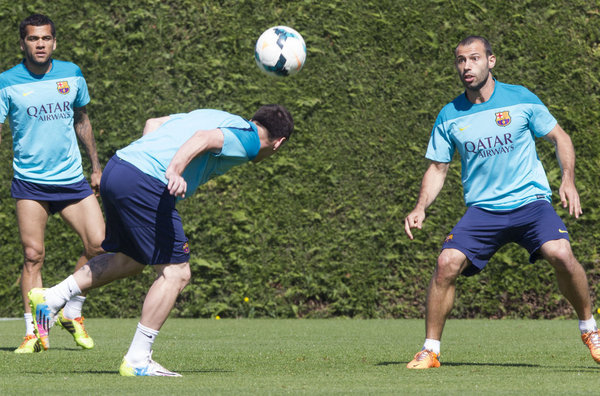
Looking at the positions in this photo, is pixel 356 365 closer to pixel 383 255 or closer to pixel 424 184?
pixel 424 184

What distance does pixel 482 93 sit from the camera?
574 centimetres

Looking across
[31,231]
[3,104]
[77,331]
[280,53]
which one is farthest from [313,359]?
[3,104]

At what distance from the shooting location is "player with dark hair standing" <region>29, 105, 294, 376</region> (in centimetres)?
478

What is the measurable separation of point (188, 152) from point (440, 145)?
190 cm

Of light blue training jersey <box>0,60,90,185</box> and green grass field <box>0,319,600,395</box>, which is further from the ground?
light blue training jersey <box>0,60,90,185</box>

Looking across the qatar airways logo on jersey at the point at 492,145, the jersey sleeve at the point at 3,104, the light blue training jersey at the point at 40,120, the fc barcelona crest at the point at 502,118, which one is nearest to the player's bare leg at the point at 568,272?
the qatar airways logo on jersey at the point at 492,145

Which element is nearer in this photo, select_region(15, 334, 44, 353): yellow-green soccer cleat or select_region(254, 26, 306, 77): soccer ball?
select_region(15, 334, 44, 353): yellow-green soccer cleat

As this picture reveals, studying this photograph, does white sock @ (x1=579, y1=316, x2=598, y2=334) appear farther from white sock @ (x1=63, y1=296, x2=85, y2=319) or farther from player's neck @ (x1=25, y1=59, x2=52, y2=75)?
player's neck @ (x1=25, y1=59, x2=52, y2=75)

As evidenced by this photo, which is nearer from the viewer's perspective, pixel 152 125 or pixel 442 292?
pixel 152 125

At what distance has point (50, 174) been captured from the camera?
22.0 feet

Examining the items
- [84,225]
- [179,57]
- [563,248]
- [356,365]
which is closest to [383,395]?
[356,365]

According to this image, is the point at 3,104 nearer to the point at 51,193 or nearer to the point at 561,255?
the point at 51,193

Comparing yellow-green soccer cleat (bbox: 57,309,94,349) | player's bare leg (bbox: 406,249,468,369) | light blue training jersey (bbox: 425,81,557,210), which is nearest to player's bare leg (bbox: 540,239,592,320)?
light blue training jersey (bbox: 425,81,557,210)

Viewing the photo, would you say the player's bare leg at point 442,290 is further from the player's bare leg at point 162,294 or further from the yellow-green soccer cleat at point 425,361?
the player's bare leg at point 162,294
